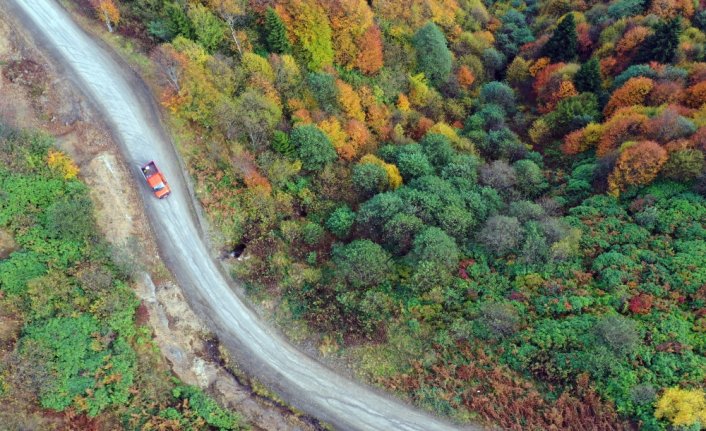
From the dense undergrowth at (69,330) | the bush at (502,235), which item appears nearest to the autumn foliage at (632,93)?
the bush at (502,235)

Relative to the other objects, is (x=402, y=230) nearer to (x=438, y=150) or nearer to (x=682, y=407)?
(x=438, y=150)

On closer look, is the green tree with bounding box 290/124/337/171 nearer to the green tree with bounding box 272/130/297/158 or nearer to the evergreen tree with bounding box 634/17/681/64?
the green tree with bounding box 272/130/297/158

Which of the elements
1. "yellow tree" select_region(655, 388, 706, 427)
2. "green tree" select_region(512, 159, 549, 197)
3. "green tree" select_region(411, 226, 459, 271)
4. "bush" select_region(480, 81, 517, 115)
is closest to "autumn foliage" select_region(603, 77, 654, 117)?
"bush" select_region(480, 81, 517, 115)

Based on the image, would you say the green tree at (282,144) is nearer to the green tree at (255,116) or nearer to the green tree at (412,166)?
the green tree at (255,116)

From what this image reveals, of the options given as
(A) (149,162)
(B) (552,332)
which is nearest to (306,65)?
(A) (149,162)

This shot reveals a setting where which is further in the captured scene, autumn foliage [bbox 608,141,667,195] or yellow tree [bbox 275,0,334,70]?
yellow tree [bbox 275,0,334,70]

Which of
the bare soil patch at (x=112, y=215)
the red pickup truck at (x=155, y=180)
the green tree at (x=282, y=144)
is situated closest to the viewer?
the bare soil patch at (x=112, y=215)

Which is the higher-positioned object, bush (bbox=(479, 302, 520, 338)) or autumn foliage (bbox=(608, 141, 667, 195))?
autumn foliage (bbox=(608, 141, 667, 195))

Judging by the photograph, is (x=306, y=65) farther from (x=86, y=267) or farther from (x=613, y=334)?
(x=613, y=334)
